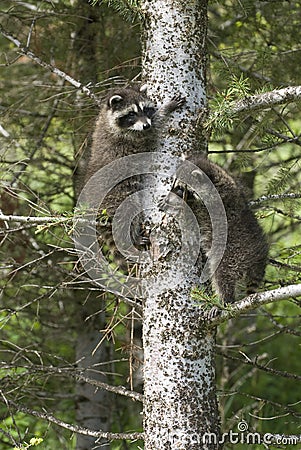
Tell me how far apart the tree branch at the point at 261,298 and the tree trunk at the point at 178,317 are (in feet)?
0.68

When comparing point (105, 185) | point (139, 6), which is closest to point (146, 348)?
point (105, 185)

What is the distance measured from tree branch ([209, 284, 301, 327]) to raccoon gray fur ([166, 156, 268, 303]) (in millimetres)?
621

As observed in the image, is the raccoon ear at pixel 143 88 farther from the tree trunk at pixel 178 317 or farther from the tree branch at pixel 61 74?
the tree branch at pixel 61 74

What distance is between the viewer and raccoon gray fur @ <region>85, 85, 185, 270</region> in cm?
360

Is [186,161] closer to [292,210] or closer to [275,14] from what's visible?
[292,210]

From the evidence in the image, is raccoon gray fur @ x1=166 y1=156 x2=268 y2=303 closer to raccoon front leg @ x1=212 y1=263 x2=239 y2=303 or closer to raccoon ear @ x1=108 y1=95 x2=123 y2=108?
raccoon front leg @ x1=212 y1=263 x2=239 y2=303

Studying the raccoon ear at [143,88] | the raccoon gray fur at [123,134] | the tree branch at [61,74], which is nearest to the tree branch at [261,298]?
the raccoon gray fur at [123,134]

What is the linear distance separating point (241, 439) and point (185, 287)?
0.82 m

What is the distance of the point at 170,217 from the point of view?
11.2ft

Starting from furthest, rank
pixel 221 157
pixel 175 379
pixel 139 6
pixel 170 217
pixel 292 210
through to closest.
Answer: pixel 221 157 → pixel 292 210 → pixel 139 6 → pixel 170 217 → pixel 175 379

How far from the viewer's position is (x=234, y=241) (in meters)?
3.84

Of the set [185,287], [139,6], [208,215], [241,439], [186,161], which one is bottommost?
[241,439]

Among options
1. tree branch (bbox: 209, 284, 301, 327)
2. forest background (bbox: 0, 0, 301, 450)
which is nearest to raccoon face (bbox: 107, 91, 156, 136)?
forest background (bbox: 0, 0, 301, 450)

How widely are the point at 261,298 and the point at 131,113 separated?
1618 millimetres
